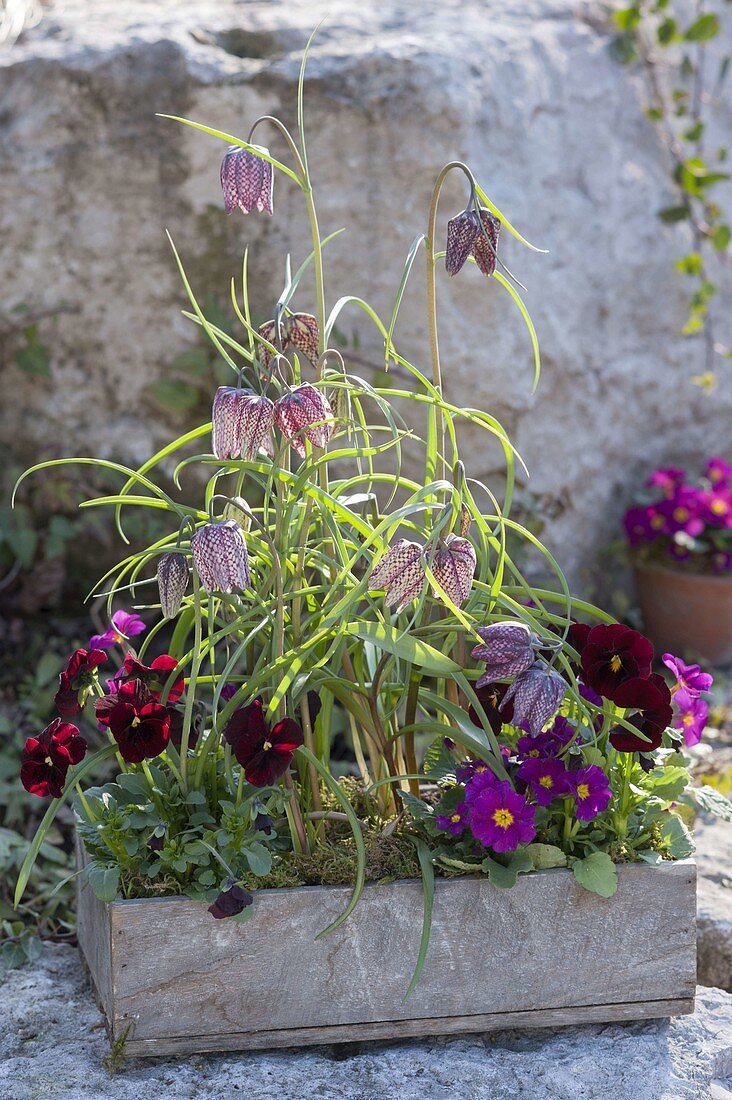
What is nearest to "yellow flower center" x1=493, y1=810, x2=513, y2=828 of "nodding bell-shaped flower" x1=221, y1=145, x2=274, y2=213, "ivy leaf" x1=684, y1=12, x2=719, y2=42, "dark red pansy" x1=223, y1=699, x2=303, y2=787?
"dark red pansy" x1=223, y1=699, x2=303, y2=787

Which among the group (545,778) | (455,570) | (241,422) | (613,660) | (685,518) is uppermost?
(241,422)

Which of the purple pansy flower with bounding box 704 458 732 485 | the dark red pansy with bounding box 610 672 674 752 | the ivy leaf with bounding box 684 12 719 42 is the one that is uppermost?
the ivy leaf with bounding box 684 12 719 42

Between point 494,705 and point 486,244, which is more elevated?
point 486,244

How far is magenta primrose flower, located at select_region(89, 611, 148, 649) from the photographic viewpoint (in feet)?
4.90

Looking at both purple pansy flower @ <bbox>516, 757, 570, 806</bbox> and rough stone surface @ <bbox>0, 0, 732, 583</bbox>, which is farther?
rough stone surface @ <bbox>0, 0, 732, 583</bbox>

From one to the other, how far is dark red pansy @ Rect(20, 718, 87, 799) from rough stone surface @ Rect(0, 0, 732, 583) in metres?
1.40

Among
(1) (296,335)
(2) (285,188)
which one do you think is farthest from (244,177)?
(2) (285,188)

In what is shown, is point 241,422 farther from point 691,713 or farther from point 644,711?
point 691,713

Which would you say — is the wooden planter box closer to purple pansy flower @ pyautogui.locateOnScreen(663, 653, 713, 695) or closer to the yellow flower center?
the yellow flower center

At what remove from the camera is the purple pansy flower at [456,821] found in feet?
4.51

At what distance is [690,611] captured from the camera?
2979 mm

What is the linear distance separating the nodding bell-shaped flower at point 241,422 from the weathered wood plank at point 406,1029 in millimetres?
670

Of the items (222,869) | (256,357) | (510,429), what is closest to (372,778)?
(222,869)

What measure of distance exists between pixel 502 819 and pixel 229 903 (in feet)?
1.03
